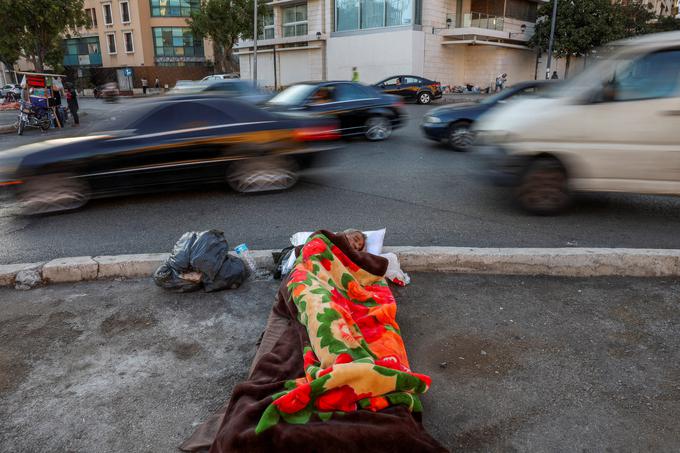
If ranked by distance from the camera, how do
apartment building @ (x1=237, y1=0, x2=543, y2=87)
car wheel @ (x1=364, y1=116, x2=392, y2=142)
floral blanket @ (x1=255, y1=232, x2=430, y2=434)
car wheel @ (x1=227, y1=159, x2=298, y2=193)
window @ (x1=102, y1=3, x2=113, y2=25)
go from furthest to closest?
1. window @ (x1=102, y1=3, x2=113, y2=25)
2. apartment building @ (x1=237, y1=0, x2=543, y2=87)
3. car wheel @ (x1=364, y1=116, x2=392, y2=142)
4. car wheel @ (x1=227, y1=159, x2=298, y2=193)
5. floral blanket @ (x1=255, y1=232, x2=430, y2=434)

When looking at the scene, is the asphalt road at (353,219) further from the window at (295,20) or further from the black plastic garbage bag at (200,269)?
the window at (295,20)

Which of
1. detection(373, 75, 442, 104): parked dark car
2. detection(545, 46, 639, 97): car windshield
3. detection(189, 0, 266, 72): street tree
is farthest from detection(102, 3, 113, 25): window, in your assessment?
detection(545, 46, 639, 97): car windshield

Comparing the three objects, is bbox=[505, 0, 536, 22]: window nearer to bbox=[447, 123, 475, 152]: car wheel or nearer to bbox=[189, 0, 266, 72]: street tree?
bbox=[189, 0, 266, 72]: street tree

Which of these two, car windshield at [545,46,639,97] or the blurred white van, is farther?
car windshield at [545,46,639,97]

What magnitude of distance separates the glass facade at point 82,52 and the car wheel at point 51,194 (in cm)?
5669

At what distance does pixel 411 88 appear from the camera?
2497 cm

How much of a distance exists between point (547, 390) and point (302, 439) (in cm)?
148

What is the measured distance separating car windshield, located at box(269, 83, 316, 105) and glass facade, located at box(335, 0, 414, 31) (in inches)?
974

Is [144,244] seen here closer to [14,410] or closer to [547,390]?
[14,410]

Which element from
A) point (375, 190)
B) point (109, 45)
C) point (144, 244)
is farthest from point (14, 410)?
point (109, 45)

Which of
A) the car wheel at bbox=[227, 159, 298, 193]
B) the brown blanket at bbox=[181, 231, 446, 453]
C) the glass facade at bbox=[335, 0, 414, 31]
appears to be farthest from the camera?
the glass facade at bbox=[335, 0, 414, 31]

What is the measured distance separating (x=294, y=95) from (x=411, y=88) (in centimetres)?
1561

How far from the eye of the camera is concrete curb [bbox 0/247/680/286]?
427 cm

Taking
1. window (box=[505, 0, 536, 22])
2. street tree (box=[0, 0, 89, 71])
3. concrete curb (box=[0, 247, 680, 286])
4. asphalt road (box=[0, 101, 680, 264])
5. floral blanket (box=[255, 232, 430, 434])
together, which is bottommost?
asphalt road (box=[0, 101, 680, 264])
